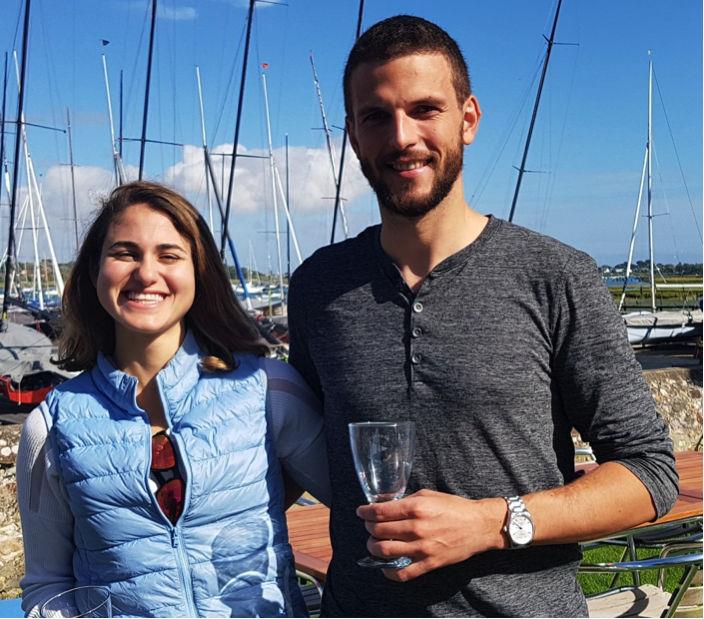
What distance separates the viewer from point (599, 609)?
368 centimetres

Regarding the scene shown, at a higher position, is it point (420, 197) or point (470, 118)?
point (470, 118)

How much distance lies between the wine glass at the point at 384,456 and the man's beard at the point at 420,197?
1.60ft

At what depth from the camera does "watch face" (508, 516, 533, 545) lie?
1732 millimetres

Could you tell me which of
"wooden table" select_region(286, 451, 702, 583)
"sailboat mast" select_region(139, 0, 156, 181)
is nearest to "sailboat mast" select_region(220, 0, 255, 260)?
"sailboat mast" select_region(139, 0, 156, 181)

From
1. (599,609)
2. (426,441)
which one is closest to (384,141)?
(426,441)

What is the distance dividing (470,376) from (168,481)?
30.9 inches

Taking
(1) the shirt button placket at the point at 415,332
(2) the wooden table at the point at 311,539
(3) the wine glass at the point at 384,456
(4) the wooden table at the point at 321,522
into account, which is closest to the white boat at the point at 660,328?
(4) the wooden table at the point at 321,522

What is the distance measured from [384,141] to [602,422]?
0.74 meters

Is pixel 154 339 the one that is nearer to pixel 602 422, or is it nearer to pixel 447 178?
pixel 447 178

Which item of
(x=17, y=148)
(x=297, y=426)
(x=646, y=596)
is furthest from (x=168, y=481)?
(x=17, y=148)

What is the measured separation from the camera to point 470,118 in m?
2.06

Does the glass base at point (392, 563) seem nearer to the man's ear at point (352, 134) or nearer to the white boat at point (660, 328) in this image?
the man's ear at point (352, 134)

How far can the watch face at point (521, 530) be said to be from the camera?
1732 mm

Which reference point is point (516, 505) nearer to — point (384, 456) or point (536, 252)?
point (384, 456)
